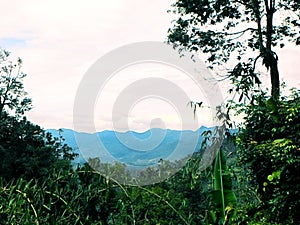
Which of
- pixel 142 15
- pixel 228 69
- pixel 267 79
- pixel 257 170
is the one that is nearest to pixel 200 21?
pixel 228 69

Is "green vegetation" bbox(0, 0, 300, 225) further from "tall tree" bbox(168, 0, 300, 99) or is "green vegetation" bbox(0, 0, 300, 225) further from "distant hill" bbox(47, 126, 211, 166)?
"tall tree" bbox(168, 0, 300, 99)

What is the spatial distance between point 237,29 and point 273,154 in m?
8.28

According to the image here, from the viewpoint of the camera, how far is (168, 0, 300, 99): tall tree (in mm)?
11344

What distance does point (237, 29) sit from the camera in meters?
12.1

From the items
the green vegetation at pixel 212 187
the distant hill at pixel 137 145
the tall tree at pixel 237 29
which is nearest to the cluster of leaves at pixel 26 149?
the tall tree at pixel 237 29

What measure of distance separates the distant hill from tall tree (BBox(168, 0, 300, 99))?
22.5ft

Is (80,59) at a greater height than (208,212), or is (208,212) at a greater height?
(80,59)

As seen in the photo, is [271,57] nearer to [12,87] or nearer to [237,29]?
[237,29]

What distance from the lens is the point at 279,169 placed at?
13.9ft

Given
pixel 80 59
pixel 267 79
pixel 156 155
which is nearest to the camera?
pixel 156 155

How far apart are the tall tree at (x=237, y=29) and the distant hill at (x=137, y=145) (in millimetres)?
6848

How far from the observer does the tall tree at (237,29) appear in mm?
11344

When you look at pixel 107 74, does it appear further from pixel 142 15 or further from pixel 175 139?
pixel 142 15

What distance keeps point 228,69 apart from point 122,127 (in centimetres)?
787
